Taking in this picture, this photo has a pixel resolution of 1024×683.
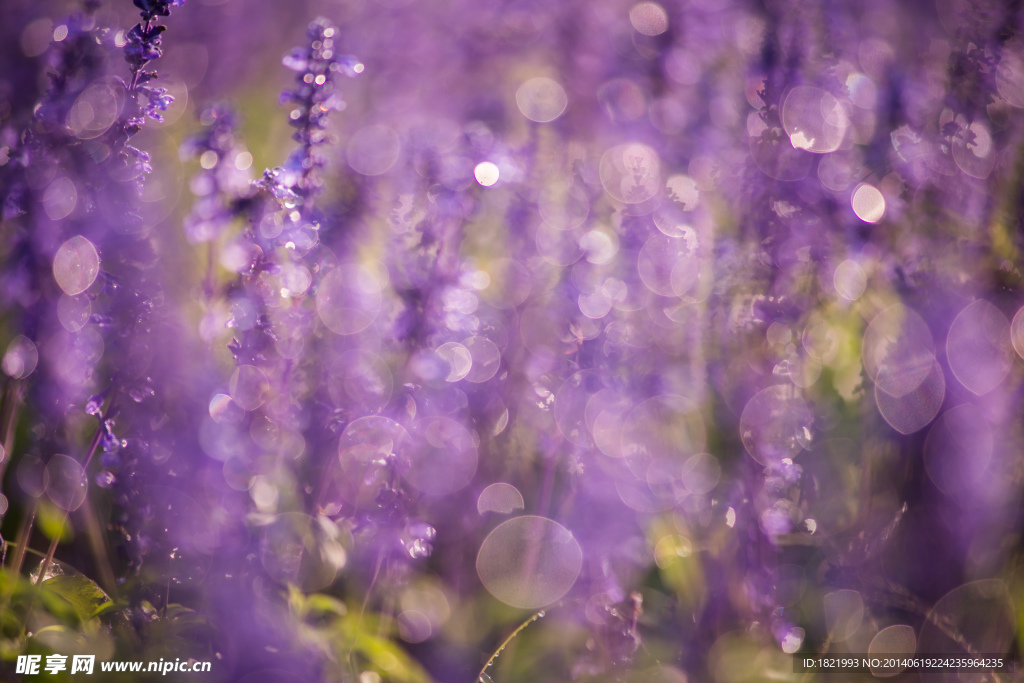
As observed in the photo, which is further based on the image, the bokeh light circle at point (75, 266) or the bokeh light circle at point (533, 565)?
the bokeh light circle at point (533, 565)

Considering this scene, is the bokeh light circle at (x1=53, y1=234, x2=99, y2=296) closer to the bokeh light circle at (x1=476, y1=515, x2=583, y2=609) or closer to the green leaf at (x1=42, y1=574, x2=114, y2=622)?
the green leaf at (x1=42, y1=574, x2=114, y2=622)

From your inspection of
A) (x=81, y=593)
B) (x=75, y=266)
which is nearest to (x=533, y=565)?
(x=81, y=593)

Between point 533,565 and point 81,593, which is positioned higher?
point 81,593

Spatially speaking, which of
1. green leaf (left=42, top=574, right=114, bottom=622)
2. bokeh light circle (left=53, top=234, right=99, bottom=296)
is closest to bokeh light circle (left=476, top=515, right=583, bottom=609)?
green leaf (left=42, top=574, right=114, bottom=622)

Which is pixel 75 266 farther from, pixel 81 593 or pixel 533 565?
pixel 533 565

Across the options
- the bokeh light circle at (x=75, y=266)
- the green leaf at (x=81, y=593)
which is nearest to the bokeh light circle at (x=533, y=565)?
the green leaf at (x=81, y=593)

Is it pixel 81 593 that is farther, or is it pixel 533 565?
pixel 533 565

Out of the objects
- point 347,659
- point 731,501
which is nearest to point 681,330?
point 731,501

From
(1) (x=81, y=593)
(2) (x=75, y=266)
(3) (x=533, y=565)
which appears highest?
(2) (x=75, y=266)

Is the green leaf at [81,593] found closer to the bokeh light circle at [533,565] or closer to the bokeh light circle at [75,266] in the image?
the bokeh light circle at [75,266]

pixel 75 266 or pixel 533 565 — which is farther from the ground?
pixel 75 266

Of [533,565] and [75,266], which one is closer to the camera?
[75,266]

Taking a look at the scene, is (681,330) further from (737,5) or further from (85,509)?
(737,5)
